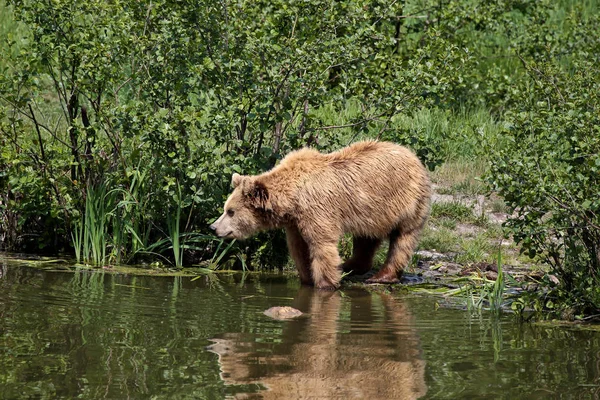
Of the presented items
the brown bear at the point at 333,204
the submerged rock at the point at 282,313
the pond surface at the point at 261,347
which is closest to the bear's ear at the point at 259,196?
the brown bear at the point at 333,204

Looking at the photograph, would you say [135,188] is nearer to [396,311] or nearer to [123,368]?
[396,311]

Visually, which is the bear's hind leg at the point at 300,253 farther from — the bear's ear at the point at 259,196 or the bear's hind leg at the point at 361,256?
the bear's hind leg at the point at 361,256

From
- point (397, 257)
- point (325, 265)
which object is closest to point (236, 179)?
point (325, 265)

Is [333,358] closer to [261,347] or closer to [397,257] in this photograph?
[261,347]

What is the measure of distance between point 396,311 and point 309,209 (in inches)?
61.4

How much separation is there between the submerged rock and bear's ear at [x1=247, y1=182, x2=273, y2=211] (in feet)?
5.35

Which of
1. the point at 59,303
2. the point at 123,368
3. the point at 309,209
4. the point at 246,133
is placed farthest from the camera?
the point at 246,133

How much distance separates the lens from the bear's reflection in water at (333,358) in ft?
19.4

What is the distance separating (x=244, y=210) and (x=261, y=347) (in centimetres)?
Answer: 301

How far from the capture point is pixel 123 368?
616 centimetres

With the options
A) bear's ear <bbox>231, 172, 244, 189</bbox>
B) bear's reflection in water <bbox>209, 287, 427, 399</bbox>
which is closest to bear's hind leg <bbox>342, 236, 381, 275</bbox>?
bear's ear <bbox>231, 172, 244, 189</bbox>

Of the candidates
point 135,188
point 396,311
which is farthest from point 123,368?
point 135,188

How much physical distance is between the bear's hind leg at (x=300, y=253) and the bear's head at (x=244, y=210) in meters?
0.27

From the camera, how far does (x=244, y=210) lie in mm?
9750
